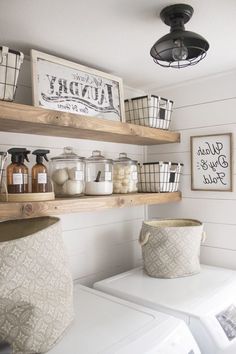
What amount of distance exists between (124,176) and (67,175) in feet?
1.26

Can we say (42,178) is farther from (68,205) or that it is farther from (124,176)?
(124,176)

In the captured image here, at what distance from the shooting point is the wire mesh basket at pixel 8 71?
3.91 feet

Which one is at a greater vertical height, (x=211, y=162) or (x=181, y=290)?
(x=211, y=162)

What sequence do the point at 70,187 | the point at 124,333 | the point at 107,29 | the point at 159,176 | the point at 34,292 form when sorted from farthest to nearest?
the point at 159,176
the point at 70,187
the point at 107,29
the point at 124,333
the point at 34,292

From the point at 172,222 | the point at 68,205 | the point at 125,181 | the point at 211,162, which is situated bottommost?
the point at 172,222

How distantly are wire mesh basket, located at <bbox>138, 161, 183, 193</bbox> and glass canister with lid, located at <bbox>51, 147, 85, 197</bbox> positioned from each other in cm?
50

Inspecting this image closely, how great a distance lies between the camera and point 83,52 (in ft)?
5.03

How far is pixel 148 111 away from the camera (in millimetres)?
1848

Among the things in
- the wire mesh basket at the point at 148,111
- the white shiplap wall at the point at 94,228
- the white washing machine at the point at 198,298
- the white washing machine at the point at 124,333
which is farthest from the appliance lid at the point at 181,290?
the wire mesh basket at the point at 148,111

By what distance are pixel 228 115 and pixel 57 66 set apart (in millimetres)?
1054

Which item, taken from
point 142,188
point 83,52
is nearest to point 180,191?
point 142,188

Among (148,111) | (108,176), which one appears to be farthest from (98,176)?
(148,111)

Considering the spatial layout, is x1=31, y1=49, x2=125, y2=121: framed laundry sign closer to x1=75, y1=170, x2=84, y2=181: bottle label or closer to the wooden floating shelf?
the wooden floating shelf

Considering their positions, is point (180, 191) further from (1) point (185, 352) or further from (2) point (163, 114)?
(1) point (185, 352)
